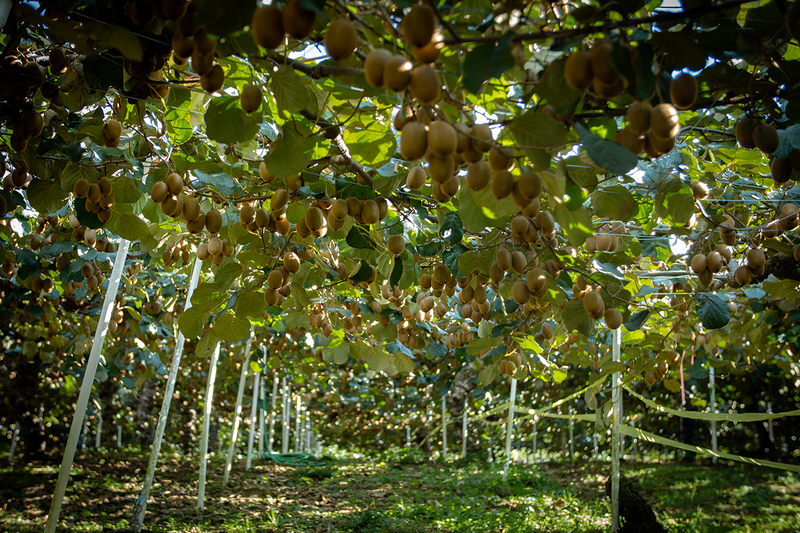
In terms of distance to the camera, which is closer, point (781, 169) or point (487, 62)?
point (487, 62)

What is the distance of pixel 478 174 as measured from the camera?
78 centimetres

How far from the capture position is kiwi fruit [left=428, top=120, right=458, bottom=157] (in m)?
0.68

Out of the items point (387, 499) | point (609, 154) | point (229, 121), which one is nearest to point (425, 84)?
point (609, 154)

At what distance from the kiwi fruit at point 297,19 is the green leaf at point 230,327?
3.40 feet

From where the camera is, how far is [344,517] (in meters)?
3.78

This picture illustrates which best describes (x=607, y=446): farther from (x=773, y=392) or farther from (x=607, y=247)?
(x=607, y=247)

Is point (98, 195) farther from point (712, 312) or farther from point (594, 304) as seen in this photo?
point (712, 312)

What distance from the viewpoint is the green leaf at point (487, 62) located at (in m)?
0.65

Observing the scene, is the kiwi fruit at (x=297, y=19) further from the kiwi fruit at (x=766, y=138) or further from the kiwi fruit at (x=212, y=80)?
the kiwi fruit at (x=766, y=138)

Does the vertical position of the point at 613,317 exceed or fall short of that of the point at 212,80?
it falls short

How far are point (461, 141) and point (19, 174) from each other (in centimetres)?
121

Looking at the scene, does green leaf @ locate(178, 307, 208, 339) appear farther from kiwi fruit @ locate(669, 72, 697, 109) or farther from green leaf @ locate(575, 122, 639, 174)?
kiwi fruit @ locate(669, 72, 697, 109)

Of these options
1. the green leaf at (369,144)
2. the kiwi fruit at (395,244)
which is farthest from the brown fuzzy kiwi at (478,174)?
the kiwi fruit at (395,244)

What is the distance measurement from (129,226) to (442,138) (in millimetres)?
1229
